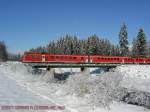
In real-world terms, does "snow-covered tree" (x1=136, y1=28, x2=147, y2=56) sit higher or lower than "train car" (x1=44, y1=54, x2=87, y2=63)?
higher

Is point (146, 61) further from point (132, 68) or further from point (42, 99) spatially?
point (42, 99)

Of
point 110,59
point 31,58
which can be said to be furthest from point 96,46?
point 31,58

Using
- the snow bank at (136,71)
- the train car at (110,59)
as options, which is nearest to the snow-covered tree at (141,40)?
the train car at (110,59)

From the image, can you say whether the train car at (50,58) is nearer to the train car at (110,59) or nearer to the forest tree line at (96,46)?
the train car at (110,59)

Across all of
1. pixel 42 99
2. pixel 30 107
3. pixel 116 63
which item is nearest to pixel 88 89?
pixel 42 99

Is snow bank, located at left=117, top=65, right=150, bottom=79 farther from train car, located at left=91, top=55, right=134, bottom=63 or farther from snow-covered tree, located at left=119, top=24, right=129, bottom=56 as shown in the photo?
snow-covered tree, located at left=119, top=24, right=129, bottom=56

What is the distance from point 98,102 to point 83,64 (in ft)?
117

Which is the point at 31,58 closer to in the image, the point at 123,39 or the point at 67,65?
the point at 67,65

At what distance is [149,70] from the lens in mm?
49000

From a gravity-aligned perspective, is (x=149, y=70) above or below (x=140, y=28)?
below

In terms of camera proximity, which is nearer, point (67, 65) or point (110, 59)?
point (67, 65)

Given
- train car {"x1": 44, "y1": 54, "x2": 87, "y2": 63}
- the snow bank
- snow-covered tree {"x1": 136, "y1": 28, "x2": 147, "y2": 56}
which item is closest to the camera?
train car {"x1": 44, "y1": 54, "x2": 87, "y2": 63}

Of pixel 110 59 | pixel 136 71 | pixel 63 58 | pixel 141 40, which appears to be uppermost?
pixel 141 40

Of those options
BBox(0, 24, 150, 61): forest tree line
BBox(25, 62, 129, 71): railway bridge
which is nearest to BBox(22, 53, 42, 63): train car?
BBox(25, 62, 129, 71): railway bridge
